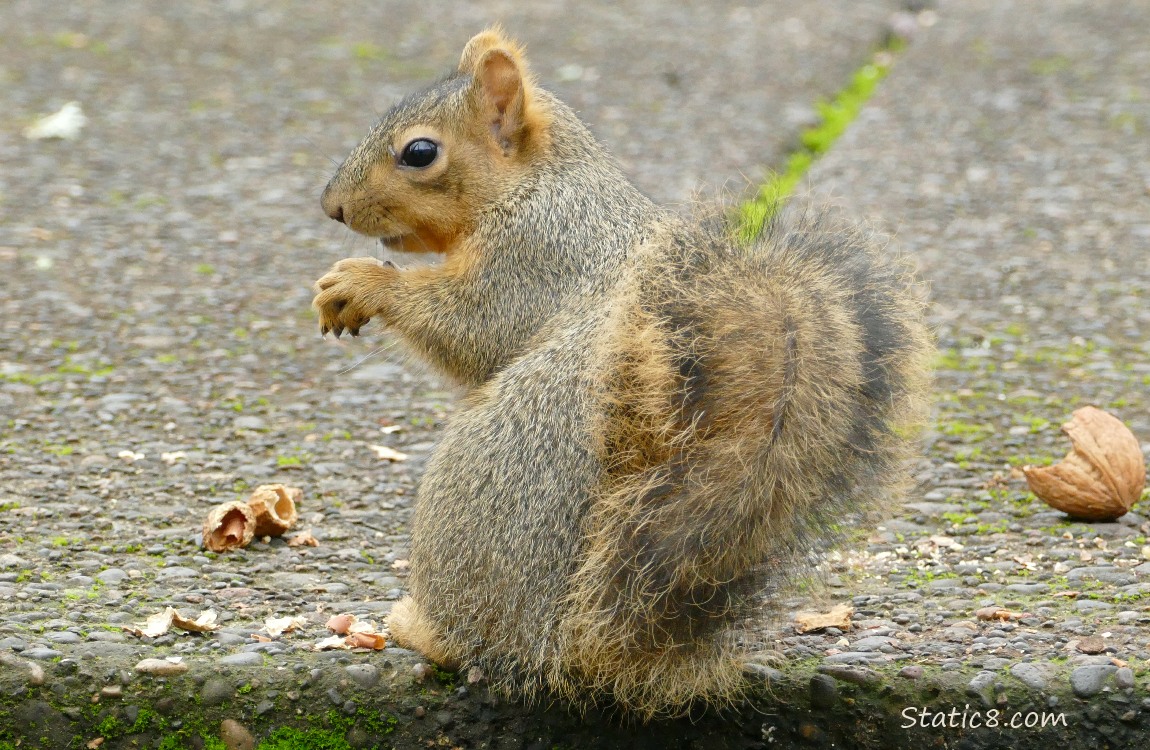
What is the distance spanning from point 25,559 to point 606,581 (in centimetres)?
109

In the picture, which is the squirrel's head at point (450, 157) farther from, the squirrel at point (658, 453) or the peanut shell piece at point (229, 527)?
the peanut shell piece at point (229, 527)

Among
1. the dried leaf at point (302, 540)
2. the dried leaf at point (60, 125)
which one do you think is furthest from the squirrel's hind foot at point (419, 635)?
the dried leaf at point (60, 125)

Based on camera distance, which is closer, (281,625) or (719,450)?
(719,450)

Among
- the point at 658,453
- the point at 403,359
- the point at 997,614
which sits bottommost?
the point at 997,614

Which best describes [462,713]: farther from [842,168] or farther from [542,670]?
[842,168]

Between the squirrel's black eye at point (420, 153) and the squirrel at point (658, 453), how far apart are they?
0.36m

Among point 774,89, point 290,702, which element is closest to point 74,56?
point 774,89

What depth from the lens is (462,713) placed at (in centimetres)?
210

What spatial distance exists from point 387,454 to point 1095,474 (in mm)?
1439

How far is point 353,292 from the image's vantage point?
252 centimetres

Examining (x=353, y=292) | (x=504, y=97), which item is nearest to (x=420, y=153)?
(x=504, y=97)

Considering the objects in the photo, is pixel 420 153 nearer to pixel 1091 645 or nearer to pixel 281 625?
pixel 281 625

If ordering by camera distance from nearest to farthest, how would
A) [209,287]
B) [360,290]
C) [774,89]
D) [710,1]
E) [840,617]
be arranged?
[840,617] < [360,290] < [209,287] < [774,89] < [710,1]

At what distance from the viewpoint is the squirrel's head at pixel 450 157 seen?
256 centimetres
